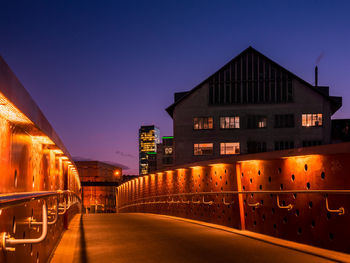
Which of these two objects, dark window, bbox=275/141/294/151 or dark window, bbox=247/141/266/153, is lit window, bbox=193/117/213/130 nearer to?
dark window, bbox=247/141/266/153

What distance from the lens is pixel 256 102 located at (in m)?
52.6

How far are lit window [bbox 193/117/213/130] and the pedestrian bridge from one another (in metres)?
37.4

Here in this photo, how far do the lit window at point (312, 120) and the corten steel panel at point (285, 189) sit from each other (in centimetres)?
3579

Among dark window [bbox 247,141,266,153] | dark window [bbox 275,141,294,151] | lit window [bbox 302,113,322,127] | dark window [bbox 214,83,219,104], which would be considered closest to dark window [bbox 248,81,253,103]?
dark window [bbox 214,83,219,104]

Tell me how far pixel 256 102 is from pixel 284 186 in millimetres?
42117

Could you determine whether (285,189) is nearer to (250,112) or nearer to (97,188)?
(250,112)

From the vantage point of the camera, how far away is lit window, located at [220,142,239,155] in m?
52.8

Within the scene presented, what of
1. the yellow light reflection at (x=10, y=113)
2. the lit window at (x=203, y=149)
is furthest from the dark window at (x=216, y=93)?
the yellow light reflection at (x=10, y=113)

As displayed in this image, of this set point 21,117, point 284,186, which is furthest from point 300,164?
point 21,117

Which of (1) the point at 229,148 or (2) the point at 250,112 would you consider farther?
(1) the point at 229,148

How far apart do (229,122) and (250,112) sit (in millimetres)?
2844

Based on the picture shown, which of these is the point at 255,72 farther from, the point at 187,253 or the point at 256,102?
the point at 187,253

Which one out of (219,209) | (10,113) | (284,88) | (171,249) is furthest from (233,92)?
(10,113)

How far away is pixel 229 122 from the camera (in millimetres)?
53219
